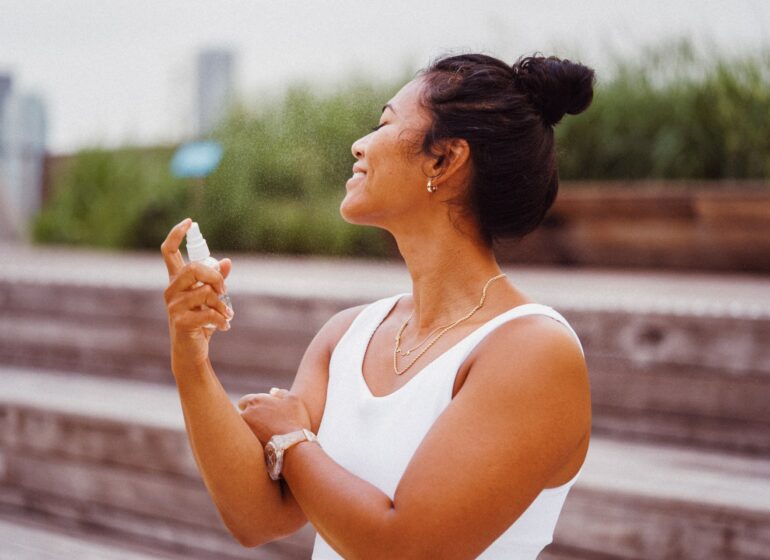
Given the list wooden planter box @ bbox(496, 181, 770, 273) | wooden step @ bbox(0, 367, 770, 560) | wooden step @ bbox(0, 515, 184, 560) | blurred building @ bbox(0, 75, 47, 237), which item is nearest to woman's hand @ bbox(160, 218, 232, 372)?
wooden step @ bbox(0, 367, 770, 560)

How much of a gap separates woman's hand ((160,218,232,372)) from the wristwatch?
0.16m

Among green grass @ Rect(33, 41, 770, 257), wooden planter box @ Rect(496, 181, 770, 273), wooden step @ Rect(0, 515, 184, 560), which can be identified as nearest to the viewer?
wooden step @ Rect(0, 515, 184, 560)

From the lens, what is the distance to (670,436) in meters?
2.27

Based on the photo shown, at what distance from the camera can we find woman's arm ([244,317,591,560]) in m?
1.06

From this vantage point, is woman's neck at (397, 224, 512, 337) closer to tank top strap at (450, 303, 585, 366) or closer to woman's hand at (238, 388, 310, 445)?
tank top strap at (450, 303, 585, 366)

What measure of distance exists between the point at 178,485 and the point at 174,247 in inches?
56.5

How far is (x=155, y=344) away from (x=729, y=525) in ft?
6.52

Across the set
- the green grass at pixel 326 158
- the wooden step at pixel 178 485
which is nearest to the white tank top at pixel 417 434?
the wooden step at pixel 178 485

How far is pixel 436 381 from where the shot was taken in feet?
3.81

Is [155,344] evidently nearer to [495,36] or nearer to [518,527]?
[518,527]

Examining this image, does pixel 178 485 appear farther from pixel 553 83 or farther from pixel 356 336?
pixel 553 83

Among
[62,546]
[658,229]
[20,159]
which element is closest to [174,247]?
[62,546]

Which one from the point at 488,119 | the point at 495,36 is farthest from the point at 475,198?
the point at 495,36

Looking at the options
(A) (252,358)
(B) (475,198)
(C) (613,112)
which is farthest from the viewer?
(C) (613,112)
